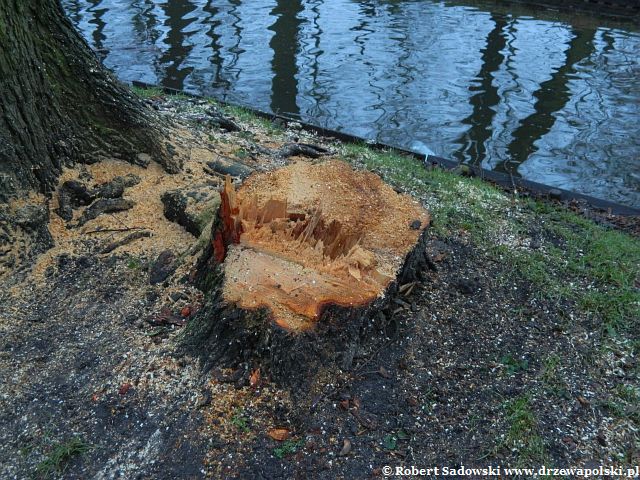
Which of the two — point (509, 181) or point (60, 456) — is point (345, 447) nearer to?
point (60, 456)

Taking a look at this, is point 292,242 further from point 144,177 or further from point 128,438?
point 144,177

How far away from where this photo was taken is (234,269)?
101 inches

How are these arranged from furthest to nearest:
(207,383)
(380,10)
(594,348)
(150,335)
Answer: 1. (380,10)
2. (594,348)
3. (150,335)
4. (207,383)

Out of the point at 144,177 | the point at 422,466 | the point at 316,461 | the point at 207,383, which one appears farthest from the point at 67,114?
the point at 422,466

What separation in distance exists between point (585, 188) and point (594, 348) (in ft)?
12.3

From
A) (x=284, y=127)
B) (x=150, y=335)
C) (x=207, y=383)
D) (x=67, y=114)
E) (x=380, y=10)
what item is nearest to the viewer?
(x=207, y=383)

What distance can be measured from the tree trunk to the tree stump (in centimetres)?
99

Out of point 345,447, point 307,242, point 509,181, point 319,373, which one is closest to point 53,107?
point 307,242

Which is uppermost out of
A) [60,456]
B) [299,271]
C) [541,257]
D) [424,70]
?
[299,271]

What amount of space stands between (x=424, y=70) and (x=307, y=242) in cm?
709

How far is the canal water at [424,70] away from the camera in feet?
22.8

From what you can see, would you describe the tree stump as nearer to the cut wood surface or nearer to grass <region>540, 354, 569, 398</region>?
the cut wood surface

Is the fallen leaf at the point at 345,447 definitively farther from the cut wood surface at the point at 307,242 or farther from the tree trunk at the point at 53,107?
the tree trunk at the point at 53,107

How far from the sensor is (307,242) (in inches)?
107
